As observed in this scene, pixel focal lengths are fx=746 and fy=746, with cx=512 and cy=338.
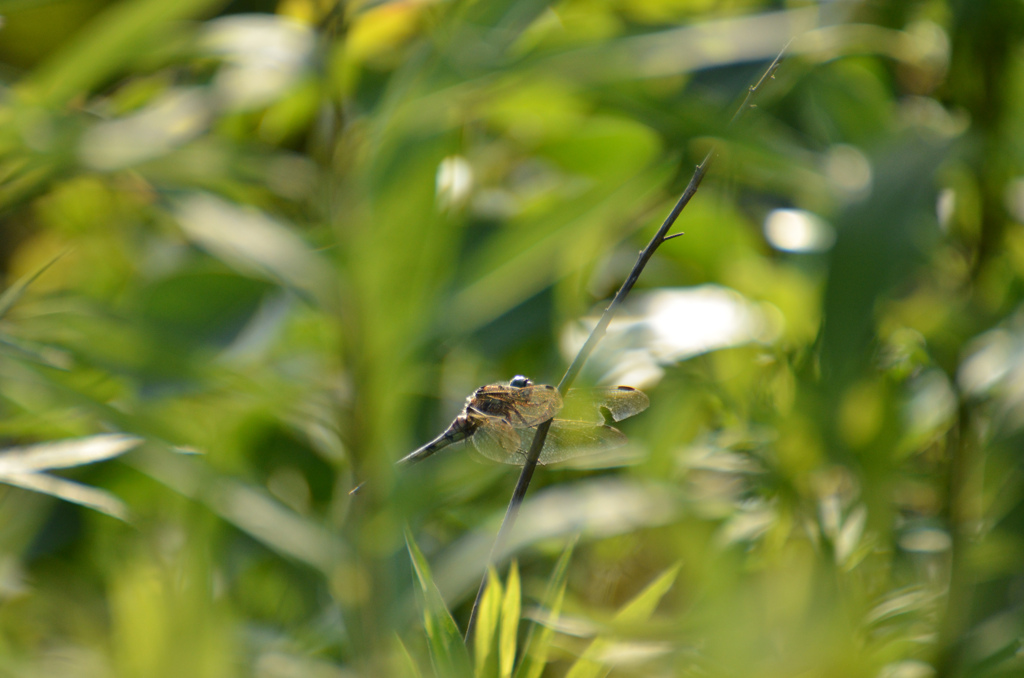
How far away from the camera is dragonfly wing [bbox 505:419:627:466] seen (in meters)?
0.38

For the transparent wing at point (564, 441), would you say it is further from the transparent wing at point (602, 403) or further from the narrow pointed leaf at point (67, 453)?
the narrow pointed leaf at point (67, 453)

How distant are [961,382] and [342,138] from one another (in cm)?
48

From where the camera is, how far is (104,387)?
1.54 ft

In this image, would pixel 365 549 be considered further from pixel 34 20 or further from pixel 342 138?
pixel 34 20

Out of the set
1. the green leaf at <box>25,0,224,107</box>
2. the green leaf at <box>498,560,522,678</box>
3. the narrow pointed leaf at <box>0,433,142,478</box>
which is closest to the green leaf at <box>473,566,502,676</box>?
the green leaf at <box>498,560,522,678</box>

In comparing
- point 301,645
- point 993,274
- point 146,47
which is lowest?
point 301,645

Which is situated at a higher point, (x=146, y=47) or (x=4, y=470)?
(x=146, y=47)

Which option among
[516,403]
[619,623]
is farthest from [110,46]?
[619,623]

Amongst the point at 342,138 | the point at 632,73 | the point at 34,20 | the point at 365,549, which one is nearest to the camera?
the point at 365,549

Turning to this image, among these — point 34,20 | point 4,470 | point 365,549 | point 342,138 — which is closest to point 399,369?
point 365,549

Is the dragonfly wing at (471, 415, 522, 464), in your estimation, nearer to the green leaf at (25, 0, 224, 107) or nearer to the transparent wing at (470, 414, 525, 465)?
the transparent wing at (470, 414, 525, 465)

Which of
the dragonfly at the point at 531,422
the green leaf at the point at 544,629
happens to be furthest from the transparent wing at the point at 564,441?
the green leaf at the point at 544,629

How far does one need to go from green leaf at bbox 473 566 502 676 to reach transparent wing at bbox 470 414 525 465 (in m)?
0.13

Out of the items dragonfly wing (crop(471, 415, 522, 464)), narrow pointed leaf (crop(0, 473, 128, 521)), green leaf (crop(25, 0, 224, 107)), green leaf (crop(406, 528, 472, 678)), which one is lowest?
narrow pointed leaf (crop(0, 473, 128, 521))
